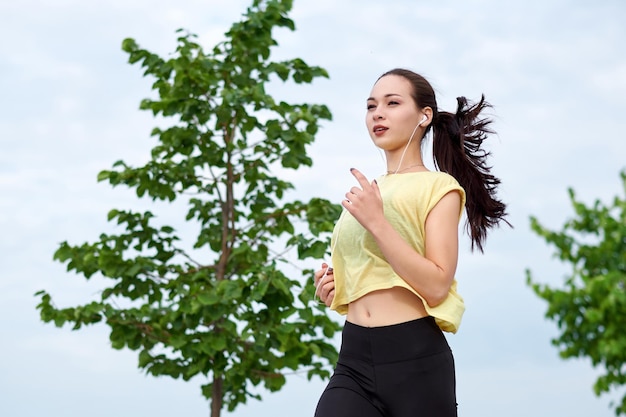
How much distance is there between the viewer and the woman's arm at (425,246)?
100 inches

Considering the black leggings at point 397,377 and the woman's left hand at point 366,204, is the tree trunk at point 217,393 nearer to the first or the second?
the black leggings at point 397,377

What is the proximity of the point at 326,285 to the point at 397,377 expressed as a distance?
0.47 metres

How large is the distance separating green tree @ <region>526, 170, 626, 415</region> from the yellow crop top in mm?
9813

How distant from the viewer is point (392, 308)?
2693mm

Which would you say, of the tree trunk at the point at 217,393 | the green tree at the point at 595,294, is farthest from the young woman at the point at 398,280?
the green tree at the point at 595,294

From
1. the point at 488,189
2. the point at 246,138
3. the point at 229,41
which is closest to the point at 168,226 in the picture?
the point at 246,138

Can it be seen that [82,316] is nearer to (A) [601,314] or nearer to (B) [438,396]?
(B) [438,396]

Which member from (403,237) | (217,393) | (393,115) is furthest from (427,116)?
(217,393)

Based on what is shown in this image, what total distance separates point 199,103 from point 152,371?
2581 mm

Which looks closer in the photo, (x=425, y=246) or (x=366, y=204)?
(x=366, y=204)

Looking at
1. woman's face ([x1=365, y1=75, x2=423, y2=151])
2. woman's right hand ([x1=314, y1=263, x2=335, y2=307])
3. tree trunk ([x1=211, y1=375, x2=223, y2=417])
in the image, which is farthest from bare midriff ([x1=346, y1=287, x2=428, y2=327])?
tree trunk ([x1=211, y1=375, x2=223, y2=417])

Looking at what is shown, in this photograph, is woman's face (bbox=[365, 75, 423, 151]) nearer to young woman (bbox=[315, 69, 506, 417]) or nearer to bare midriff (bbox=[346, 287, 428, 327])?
young woman (bbox=[315, 69, 506, 417])

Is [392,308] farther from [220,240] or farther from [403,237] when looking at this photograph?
[220,240]

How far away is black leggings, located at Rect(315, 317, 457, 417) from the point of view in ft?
8.63
